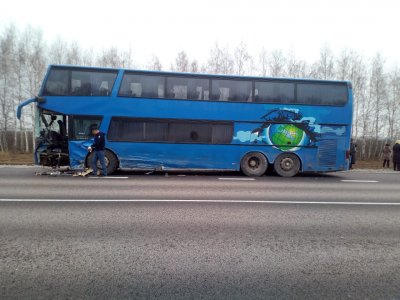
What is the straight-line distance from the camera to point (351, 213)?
5.95 m

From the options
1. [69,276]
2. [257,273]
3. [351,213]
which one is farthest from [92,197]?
[351,213]

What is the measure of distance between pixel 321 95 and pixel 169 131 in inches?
257

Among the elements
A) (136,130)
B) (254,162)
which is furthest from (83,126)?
(254,162)

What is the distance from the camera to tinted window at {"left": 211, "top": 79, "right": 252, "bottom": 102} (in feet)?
38.5

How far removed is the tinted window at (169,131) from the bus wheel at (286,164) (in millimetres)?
2372

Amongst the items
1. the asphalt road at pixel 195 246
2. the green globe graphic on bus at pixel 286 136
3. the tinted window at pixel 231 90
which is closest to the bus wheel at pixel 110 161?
the asphalt road at pixel 195 246

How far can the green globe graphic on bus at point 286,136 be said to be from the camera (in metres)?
12.0

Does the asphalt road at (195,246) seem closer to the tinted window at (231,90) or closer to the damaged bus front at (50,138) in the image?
the damaged bus front at (50,138)

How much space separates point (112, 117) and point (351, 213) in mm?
8942

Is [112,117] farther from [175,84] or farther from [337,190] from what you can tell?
[337,190]

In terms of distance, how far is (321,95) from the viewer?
11945mm

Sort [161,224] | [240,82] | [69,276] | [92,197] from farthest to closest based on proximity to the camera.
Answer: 1. [240,82]
2. [92,197]
3. [161,224]
4. [69,276]

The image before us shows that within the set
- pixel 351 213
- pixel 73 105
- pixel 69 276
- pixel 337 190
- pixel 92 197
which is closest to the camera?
pixel 69 276

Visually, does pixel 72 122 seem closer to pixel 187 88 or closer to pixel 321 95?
pixel 187 88
